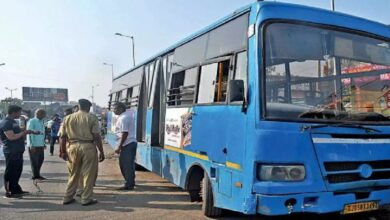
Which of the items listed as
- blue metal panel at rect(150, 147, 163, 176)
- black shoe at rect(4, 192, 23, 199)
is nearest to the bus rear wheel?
blue metal panel at rect(150, 147, 163, 176)

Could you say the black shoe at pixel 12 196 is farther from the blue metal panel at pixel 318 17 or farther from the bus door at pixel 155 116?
the blue metal panel at pixel 318 17

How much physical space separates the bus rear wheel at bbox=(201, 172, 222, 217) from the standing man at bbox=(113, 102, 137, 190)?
10.5 ft

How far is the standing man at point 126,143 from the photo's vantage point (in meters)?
9.16

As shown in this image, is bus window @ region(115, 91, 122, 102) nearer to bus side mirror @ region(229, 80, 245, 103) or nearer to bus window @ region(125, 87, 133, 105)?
bus window @ region(125, 87, 133, 105)

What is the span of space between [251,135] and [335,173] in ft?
3.54

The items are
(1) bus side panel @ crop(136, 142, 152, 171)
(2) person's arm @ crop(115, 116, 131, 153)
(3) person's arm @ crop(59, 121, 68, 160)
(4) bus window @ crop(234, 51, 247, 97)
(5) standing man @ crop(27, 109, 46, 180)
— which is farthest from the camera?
(5) standing man @ crop(27, 109, 46, 180)

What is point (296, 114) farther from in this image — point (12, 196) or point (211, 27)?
point (12, 196)

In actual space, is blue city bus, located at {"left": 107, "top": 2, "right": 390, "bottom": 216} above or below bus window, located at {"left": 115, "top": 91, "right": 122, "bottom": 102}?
below

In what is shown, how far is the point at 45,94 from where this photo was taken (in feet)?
325

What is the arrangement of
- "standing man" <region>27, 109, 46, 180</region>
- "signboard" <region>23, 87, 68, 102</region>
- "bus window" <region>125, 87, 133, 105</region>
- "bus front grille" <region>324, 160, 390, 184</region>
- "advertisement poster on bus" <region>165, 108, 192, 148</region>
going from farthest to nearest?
"signboard" <region>23, 87, 68, 102</region> → "bus window" <region>125, 87, 133, 105</region> → "standing man" <region>27, 109, 46, 180</region> → "advertisement poster on bus" <region>165, 108, 192, 148</region> → "bus front grille" <region>324, 160, 390, 184</region>

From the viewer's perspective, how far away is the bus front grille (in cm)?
508

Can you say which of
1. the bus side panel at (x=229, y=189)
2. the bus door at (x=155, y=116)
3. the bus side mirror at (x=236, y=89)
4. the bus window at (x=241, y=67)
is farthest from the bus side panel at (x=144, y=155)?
the bus side mirror at (x=236, y=89)

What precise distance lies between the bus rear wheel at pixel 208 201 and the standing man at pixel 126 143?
3205mm

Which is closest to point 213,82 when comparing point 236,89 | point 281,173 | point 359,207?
point 236,89
